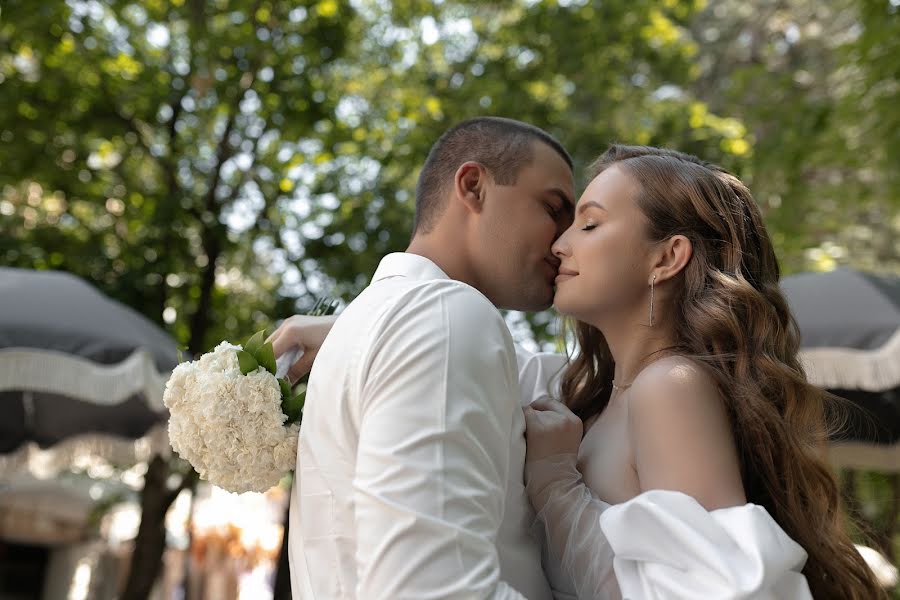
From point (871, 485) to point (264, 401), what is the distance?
1135 centimetres

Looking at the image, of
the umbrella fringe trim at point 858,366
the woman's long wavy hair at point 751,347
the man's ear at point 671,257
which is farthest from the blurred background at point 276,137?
the man's ear at point 671,257

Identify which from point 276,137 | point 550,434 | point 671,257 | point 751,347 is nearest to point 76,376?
point 550,434

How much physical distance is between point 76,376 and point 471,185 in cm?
378

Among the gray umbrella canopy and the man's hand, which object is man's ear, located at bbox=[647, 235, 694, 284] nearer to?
the man's hand

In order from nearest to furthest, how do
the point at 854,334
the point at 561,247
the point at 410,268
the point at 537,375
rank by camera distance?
the point at 410,268, the point at 561,247, the point at 537,375, the point at 854,334

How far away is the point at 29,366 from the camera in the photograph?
562 cm

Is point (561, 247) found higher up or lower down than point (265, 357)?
higher up

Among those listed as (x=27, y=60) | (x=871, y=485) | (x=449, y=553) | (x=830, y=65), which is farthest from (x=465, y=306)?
(x=830, y=65)

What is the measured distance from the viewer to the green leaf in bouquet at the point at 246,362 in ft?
7.81

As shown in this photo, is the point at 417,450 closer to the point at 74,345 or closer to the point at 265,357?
the point at 265,357

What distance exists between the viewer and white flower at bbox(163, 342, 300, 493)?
2307mm

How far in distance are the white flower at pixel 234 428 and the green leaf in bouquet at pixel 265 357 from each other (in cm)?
5

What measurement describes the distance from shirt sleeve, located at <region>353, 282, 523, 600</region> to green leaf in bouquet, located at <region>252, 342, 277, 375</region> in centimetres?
52

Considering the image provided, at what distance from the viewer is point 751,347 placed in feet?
8.08
